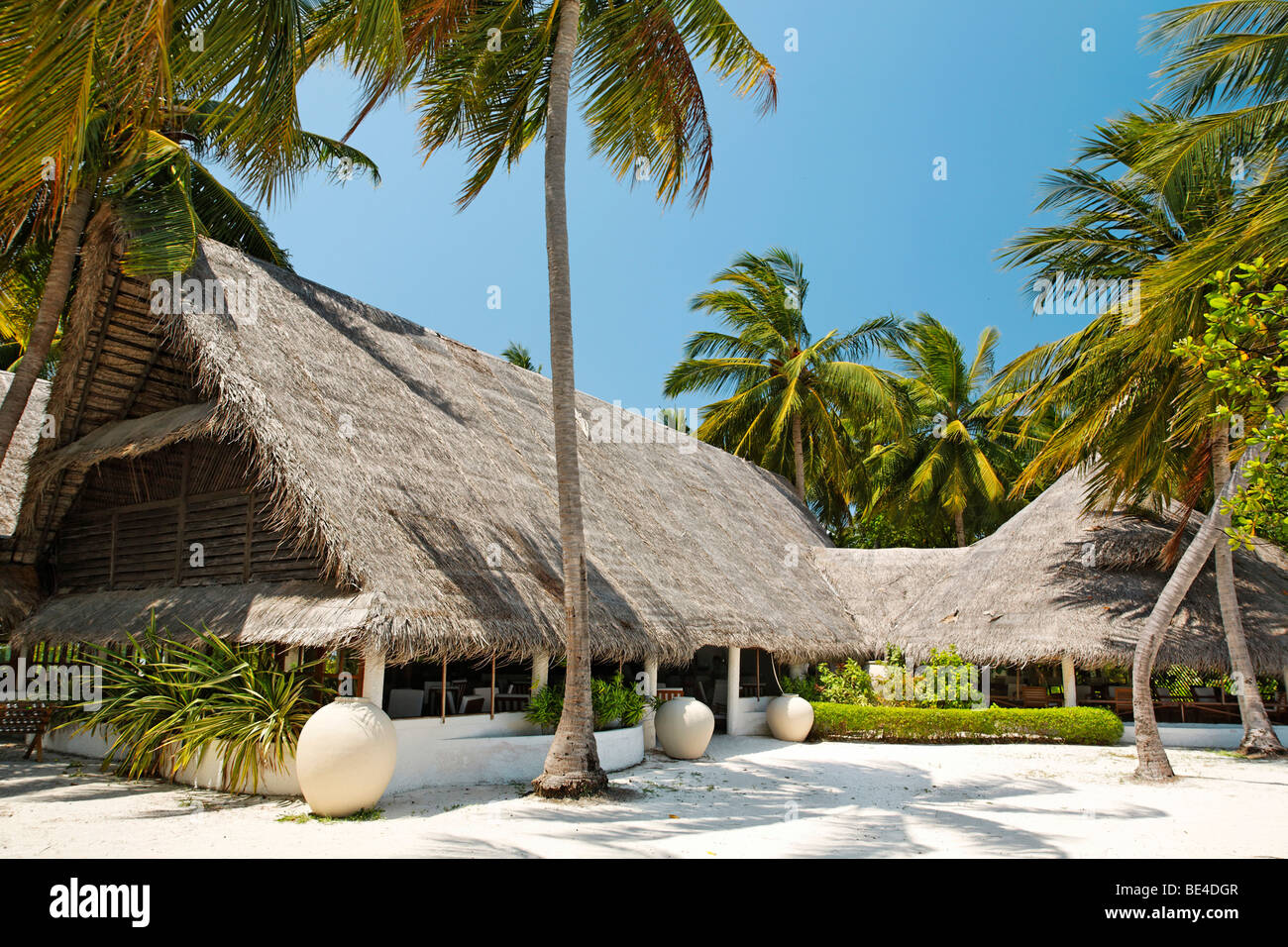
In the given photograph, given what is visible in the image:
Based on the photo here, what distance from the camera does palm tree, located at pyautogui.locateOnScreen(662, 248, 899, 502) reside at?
2512 centimetres

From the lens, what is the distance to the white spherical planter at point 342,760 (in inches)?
287

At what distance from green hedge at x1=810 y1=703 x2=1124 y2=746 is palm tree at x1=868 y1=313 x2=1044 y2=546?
12.8 metres

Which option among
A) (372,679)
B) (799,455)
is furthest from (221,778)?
(799,455)

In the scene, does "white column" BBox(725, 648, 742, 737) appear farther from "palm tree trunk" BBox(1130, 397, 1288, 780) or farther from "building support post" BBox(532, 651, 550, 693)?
"palm tree trunk" BBox(1130, 397, 1288, 780)

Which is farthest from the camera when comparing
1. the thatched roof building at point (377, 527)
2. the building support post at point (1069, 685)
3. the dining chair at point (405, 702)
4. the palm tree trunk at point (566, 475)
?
the building support post at point (1069, 685)

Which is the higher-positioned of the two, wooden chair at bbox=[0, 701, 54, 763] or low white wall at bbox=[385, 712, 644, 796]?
wooden chair at bbox=[0, 701, 54, 763]

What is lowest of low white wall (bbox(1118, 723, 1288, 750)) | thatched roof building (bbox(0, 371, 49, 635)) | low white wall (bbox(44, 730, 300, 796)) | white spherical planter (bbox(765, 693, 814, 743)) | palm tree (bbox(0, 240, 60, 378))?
low white wall (bbox(1118, 723, 1288, 750))

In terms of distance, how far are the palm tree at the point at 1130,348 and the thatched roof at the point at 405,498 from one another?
18.8ft

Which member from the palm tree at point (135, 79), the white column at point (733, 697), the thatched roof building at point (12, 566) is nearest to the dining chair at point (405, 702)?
the thatched roof building at point (12, 566)

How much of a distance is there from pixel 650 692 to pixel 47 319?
28.8 ft

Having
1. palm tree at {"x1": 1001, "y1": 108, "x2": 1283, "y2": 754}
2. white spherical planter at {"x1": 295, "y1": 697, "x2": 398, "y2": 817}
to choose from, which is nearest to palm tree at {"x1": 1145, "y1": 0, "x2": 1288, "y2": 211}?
palm tree at {"x1": 1001, "y1": 108, "x2": 1283, "y2": 754}

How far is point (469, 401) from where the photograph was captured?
13562 mm

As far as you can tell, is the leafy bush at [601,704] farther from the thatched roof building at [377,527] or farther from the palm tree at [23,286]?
the palm tree at [23,286]

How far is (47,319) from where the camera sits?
10.6 meters
